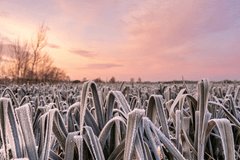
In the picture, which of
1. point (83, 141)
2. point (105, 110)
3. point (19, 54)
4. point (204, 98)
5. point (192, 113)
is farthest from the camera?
point (19, 54)

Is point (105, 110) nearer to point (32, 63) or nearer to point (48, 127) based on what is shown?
point (48, 127)

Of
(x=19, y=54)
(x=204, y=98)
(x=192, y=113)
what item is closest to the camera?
(x=204, y=98)

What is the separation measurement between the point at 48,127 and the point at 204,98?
0.58 m

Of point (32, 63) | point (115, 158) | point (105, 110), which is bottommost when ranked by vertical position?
point (115, 158)

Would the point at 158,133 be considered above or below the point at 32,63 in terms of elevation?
below

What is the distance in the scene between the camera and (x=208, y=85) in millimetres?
1441

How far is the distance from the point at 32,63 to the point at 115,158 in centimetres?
3276

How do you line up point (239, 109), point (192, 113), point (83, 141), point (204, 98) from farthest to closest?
point (239, 109) → point (192, 113) → point (204, 98) → point (83, 141)

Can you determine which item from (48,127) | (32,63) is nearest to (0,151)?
(48,127)

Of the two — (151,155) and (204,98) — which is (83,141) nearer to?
(151,155)

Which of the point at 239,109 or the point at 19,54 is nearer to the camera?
the point at 239,109

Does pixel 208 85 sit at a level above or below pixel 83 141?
above

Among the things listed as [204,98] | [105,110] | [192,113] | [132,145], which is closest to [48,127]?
[132,145]

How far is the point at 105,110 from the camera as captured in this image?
1568 millimetres
